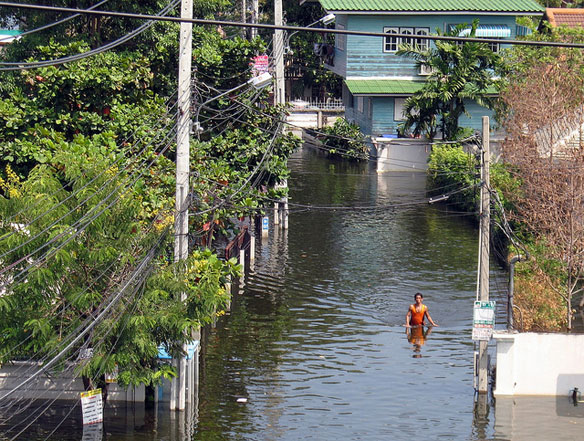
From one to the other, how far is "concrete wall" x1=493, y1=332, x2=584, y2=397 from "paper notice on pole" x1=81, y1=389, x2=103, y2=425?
876 centimetres

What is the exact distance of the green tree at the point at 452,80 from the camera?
51.9 metres

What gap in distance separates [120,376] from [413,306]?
36.0 ft

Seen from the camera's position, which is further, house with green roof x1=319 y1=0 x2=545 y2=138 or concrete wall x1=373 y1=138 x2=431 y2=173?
house with green roof x1=319 y1=0 x2=545 y2=138

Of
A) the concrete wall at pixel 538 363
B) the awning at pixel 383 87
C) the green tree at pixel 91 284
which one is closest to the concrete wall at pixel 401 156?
the awning at pixel 383 87

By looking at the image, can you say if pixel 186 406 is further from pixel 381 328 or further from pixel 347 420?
pixel 381 328

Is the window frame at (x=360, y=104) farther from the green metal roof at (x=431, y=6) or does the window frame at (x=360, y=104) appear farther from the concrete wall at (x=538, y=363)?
the concrete wall at (x=538, y=363)

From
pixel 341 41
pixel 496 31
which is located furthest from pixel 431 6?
pixel 341 41

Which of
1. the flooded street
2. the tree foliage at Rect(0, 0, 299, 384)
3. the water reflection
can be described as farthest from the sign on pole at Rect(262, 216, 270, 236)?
the water reflection

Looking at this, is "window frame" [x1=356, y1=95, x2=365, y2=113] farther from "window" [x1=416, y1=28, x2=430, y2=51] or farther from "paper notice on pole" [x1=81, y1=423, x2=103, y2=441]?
"paper notice on pole" [x1=81, y1=423, x2=103, y2=441]

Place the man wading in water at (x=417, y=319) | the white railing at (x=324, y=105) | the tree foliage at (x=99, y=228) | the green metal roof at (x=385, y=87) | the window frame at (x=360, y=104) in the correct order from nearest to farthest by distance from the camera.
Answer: the tree foliage at (x=99, y=228) → the man wading in water at (x=417, y=319) → the green metal roof at (x=385, y=87) → the window frame at (x=360, y=104) → the white railing at (x=324, y=105)

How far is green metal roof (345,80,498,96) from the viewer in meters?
57.6

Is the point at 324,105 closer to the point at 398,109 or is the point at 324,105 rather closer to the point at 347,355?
the point at 398,109

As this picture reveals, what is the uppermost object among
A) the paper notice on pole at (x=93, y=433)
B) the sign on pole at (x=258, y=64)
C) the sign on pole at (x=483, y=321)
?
the sign on pole at (x=258, y=64)

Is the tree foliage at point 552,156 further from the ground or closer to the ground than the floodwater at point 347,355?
further from the ground
